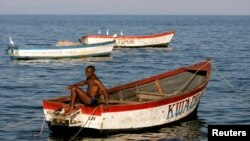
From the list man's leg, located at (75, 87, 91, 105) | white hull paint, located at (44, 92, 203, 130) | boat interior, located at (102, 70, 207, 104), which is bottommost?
white hull paint, located at (44, 92, 203, 130)

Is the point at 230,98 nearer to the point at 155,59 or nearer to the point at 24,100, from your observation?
the point at 24,100

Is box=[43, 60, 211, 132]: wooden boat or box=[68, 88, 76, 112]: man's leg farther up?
box=[68, 88, 76, 112]: man's leg

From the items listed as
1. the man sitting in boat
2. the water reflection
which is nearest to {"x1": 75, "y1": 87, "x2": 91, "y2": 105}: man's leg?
the man sitting in boat

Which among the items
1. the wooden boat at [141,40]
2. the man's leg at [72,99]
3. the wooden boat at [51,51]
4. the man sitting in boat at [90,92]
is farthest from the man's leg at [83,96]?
the wooden boat at [141,40]

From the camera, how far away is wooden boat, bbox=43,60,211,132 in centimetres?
1479

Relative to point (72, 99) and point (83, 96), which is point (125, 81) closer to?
point (83, 96)

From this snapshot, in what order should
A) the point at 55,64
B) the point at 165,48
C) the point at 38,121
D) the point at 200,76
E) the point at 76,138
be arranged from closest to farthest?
the point at 76,138
the point at 38,121
the point at 200,76
the point at 55,64
the point at 165,48

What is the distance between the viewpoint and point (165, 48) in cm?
5288

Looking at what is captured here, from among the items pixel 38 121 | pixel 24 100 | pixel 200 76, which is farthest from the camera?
pixel 24 100

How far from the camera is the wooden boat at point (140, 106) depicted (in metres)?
14.8

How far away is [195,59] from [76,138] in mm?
30212

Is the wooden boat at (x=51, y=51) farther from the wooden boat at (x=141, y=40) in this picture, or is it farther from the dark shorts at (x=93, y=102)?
the dark shorts at (x=93, y=102)

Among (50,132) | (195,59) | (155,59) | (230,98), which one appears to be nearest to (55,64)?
(155,59)

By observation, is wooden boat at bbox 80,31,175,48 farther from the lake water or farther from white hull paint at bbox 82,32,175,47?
the lake water
